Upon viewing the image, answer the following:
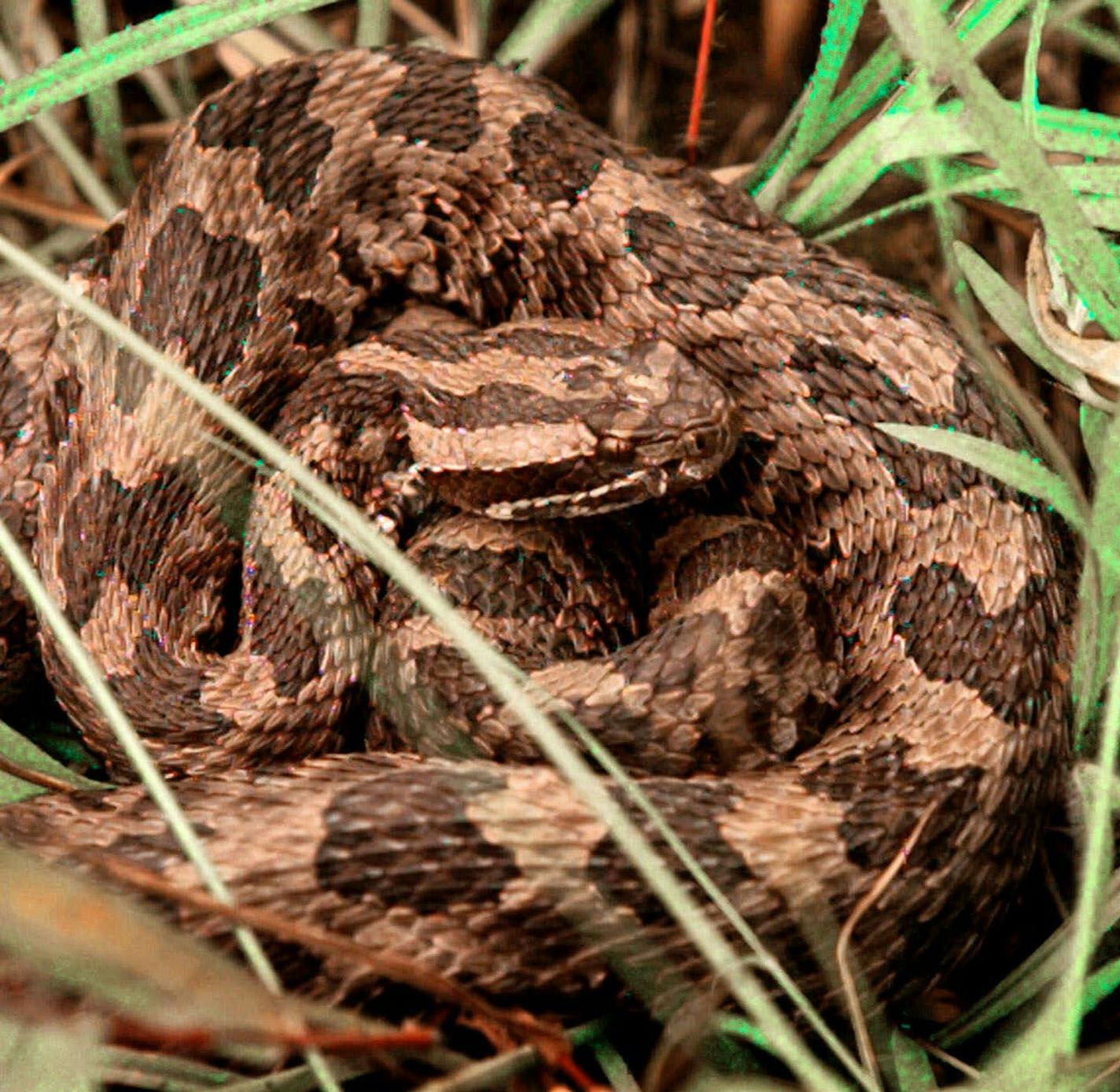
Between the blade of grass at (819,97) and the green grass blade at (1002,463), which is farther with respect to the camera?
the blade of grass at (819,97)

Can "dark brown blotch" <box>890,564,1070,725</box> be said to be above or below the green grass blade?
below

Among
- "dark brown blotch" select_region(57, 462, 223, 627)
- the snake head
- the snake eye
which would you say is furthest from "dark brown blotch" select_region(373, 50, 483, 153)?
"dark brown blotch" select_region(57, 462, 223, 627)

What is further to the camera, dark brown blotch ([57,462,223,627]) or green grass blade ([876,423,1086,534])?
dark brown blotch ([57,462,223,627])

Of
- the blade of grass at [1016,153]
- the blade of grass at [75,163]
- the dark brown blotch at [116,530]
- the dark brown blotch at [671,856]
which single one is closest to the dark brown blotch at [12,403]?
the dark brown blotch at [116,530]

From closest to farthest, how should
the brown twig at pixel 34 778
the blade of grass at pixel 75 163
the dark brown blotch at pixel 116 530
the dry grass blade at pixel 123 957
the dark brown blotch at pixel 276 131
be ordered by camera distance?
the dry grass blade at pixel 123 957, the brown twig at pixel 34 778, the dark brown blotch at pixel 116 530, the dark brown blotch at pixel 276 131, the blade of grass at pixel 75 163

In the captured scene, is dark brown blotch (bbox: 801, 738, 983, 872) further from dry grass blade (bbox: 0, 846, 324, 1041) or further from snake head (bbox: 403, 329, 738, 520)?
dry grass blade (bbox: 0, 846, 324, 1041)

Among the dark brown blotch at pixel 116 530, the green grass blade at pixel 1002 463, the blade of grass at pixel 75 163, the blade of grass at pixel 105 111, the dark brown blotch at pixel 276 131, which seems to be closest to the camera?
the green grass blade at pixel 1002 463

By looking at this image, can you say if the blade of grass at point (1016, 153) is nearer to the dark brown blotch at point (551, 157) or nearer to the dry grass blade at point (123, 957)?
the dark brown blotch at point (551, 157)

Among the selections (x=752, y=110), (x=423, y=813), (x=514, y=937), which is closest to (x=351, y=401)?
(x=423, y=813)

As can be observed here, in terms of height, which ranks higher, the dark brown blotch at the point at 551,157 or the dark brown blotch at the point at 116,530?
the dark brown blotch at the point at 551,157
